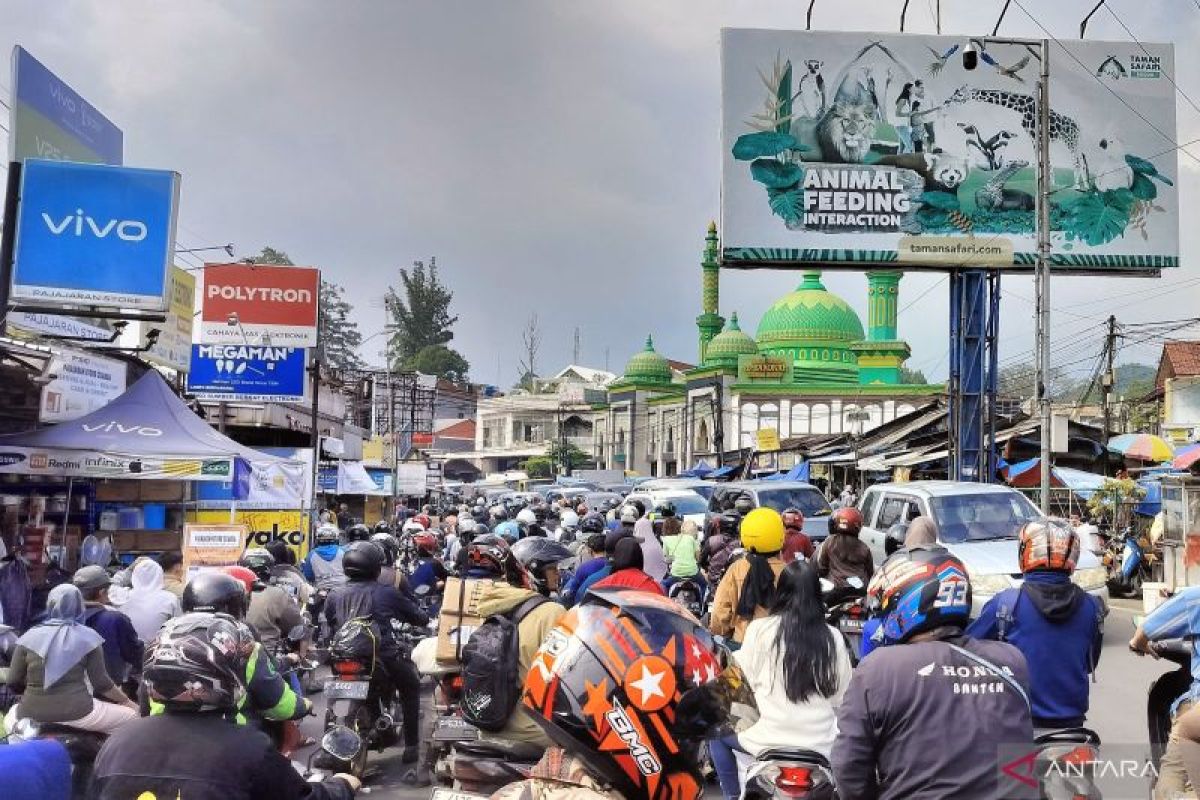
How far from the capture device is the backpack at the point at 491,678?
429cm

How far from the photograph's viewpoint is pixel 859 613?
917 centimetres

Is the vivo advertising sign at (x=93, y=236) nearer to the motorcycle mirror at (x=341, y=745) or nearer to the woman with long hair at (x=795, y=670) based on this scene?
the woman with long hair at (x=795, y=670)

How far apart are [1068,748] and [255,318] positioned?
65.0 feet

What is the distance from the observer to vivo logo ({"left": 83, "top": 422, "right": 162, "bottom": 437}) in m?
14.0

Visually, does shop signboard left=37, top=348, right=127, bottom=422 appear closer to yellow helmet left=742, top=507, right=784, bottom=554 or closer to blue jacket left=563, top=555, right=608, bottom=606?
blue jacket left=563, top=555, right=608, bottom=606

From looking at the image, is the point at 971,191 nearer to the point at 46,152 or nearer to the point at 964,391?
the point at 964,391

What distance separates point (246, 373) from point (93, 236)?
274 inches

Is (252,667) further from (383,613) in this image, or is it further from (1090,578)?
(1090,578)

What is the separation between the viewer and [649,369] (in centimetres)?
8075

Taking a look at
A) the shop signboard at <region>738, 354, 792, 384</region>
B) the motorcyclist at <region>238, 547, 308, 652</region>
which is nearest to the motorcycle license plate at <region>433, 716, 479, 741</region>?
the motorcyclist at <region>238, 547, 308, 652</region>

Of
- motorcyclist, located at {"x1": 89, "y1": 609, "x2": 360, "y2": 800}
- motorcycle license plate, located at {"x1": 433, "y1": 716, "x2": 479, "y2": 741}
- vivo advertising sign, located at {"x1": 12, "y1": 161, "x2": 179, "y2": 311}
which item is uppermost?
vivo advertising sign, located at {"x1": 12, "y1": 161, "x2": 179, "y2": 311}

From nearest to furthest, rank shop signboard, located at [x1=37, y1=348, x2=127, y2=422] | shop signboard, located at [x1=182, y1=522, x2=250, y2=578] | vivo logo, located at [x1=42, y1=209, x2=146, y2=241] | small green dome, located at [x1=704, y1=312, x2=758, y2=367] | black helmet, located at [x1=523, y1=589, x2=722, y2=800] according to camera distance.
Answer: black helmet, located at [x1=523, y1=589, x2=722, y2=800] → shop signboard, located at [x1=182, y1=522, x2=250, y2=578] → vivo logo, located at [x1=42, y1=209, x2=146, y2=241] → shop signboard, located at [x1=37, y1=348, x2=127, y2=422] → small green dome, located at [x1=704, y1=312, x2=758, y2=367]

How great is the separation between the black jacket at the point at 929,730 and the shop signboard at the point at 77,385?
546 inches

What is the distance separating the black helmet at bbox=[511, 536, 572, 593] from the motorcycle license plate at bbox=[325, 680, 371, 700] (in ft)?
4.80
